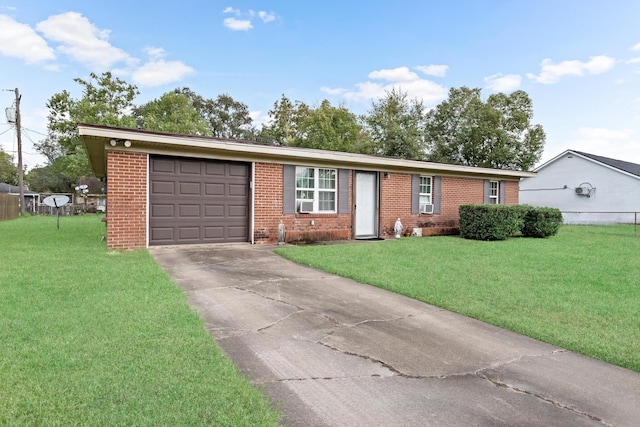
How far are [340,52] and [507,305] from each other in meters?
15.3

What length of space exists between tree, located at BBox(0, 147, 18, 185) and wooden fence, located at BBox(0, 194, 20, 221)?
104ft

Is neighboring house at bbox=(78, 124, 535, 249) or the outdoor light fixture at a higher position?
the outdoor light fixture

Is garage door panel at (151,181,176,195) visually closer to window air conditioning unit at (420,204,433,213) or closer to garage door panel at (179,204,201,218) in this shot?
garage door panel at (179,204,201,218)

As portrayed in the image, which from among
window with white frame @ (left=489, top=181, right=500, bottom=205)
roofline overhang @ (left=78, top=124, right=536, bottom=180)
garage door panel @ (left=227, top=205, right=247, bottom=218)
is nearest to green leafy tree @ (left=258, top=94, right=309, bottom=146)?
window with white frame @ (left=489, top=181, right=500, bottom=205)

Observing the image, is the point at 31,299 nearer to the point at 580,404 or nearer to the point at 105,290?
the point at 105,290

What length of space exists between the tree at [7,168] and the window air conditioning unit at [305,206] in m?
53.4

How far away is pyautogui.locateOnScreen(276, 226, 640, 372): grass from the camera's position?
3.68 m

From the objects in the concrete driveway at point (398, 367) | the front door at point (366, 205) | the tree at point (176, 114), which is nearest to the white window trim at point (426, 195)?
the front door at point (366, 205)

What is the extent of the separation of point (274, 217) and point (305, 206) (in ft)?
3.42

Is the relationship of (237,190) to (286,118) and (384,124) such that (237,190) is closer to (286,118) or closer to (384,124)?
(384,124)

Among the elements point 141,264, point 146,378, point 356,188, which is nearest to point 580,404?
point 146,378

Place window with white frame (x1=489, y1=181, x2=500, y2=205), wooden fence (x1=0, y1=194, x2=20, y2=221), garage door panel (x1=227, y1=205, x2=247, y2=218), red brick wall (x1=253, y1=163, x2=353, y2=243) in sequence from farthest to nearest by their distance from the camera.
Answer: wooden fence (x1=0, y1=194, x2=20, y2=221) < window with white frame (x1=489, y1=181, x2=500, y2=205) < red brick wall (x1=253, y1=163, x2=353, y2=243) < garage door panel (x1=227, y1=205, x2=247, y2=218)

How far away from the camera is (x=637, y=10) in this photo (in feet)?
33.6

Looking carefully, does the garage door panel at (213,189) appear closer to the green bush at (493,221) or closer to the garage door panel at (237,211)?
the garage door panel at (237,211)
